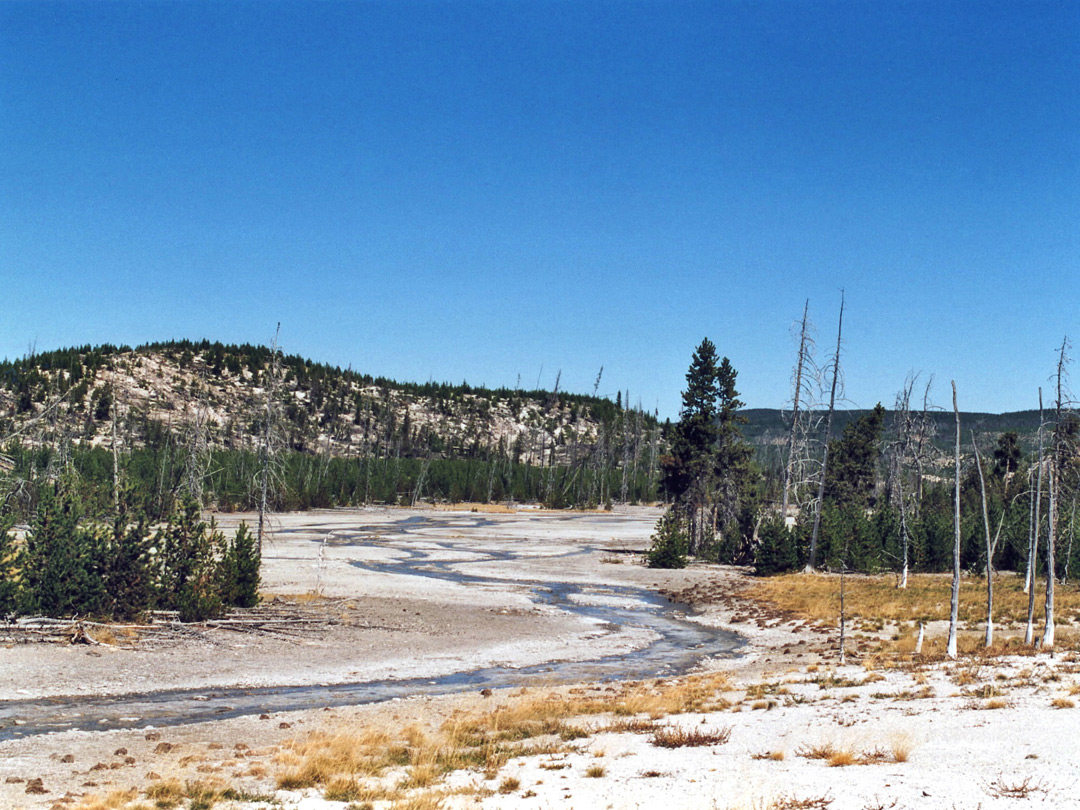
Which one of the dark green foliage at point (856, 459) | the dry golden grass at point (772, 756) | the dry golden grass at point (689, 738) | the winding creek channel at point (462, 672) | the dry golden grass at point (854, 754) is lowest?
the winding creek channel at point (462, 672)

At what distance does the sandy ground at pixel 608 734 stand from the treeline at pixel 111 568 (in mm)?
2467

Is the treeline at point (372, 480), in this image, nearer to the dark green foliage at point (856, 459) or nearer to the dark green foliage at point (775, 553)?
the dark green foliage at point (775, 553)

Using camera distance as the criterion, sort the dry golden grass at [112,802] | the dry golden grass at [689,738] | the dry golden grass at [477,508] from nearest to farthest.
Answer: the dry golden grass at [112,802] → the dry golden grass at [689,738] → the dry golden grass at [477,508]

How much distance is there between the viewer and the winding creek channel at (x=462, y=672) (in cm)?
1895

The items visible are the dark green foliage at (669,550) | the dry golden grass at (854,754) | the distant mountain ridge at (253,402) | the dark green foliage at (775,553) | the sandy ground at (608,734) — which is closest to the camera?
the sandy ground at (608,734)

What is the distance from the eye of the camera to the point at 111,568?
28.0m

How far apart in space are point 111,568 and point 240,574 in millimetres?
4693

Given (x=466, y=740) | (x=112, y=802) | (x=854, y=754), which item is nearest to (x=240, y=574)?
(x=466, y=740)

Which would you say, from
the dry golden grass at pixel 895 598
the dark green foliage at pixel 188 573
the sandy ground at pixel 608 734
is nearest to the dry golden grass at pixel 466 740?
the sandy ground at pixel 608 734

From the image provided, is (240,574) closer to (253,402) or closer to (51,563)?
(51,563)

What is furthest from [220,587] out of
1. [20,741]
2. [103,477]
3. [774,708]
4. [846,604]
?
[103,477]

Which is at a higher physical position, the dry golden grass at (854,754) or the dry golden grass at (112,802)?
the dry golden grass at (854,754)

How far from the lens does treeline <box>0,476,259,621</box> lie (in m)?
26.6

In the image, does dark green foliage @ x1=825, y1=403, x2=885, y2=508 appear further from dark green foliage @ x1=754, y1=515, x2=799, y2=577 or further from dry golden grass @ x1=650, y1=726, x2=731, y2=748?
dry golden grass @ x1=650, y1=726, x2=731, y2=748
